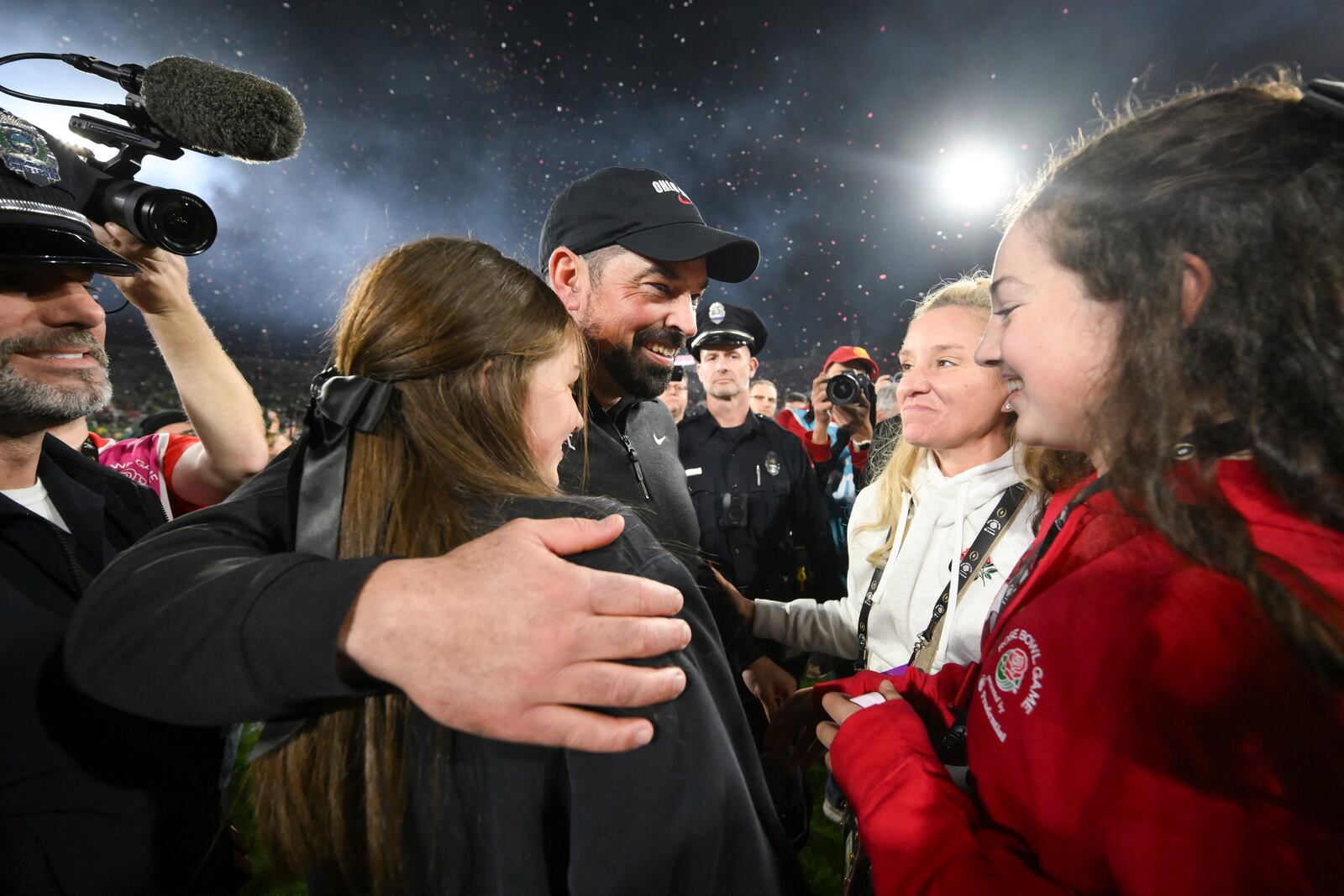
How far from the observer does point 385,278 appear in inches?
41.7

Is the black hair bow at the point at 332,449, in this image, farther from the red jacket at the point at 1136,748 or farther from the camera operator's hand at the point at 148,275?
the camera operator's hand at the point at 148,275

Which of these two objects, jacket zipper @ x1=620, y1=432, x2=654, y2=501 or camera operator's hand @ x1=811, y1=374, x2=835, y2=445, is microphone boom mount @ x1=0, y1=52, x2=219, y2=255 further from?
camera operator's hand @ x1=811, y1=374, x2=835, y2=445

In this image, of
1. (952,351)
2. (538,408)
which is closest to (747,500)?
(952,351)

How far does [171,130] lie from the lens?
152cm

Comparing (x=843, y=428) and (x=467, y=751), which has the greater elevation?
(x=843, y=428)

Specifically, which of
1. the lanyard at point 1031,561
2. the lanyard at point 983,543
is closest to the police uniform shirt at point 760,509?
the lanyard at point 983,543

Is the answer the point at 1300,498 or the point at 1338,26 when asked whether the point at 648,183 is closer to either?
the point at 1300,498

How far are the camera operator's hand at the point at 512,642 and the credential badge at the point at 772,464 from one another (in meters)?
3.41

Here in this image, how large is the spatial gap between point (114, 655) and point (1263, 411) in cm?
152

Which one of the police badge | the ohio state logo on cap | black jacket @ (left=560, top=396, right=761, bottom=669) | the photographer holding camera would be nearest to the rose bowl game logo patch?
black jacket @ (left=560, top=396, right=761, bottom=669)

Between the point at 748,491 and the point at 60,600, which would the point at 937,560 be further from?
the point at 60,600

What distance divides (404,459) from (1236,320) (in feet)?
3.98

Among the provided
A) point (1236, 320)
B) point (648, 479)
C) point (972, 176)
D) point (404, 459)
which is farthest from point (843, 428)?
point (972, 176)

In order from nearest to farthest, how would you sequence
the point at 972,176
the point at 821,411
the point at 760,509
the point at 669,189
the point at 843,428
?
the point at 669,189 < the point at 760,509 < the point at 843,428 < the point at 821,411 < the point at 972,176
